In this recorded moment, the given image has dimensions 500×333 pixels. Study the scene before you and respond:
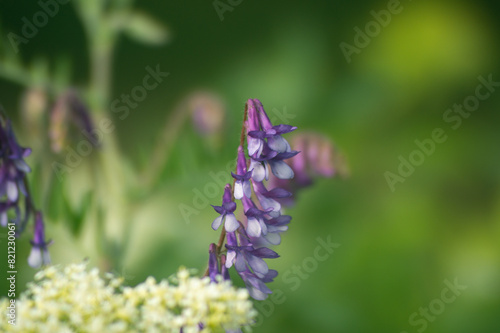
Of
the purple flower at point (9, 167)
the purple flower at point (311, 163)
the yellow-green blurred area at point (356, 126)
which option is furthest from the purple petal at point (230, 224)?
the yellow-green blurred area at point (356, 126)

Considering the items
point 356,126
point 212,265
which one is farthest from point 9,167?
point 356,126

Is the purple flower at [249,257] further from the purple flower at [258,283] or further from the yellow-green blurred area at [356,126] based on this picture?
the yellow-green blurred area at [356,126]

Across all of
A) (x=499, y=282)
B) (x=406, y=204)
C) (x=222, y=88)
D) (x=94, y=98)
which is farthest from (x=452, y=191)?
(x=94, y=98)

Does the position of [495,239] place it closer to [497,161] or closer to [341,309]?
[497,161]

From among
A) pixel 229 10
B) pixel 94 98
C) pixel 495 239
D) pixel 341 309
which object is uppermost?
pixel 229 10

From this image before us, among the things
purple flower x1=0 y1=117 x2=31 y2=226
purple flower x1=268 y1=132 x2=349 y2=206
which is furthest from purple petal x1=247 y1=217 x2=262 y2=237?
purple flower x1=268 y1=132 x2=349 y2=206
